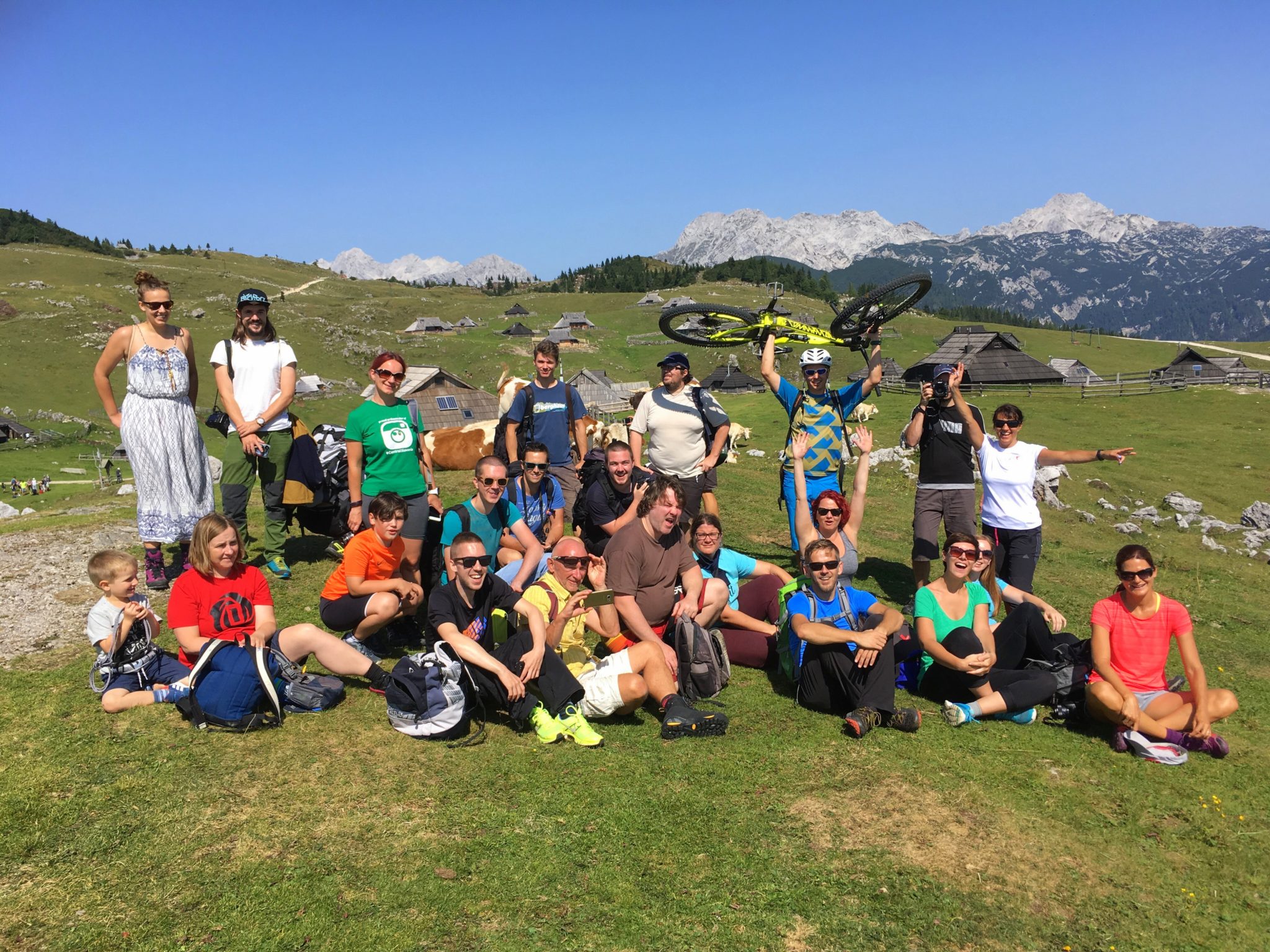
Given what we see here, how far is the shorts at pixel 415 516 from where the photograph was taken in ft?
24.0

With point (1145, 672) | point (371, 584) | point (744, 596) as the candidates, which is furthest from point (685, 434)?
point (1145, 672)

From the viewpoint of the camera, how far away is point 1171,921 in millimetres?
4184

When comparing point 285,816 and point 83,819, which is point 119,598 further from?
point 285,816

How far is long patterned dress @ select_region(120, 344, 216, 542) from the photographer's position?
732 cm

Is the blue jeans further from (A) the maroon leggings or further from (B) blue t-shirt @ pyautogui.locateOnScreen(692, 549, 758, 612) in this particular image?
(A) the maroon leggings

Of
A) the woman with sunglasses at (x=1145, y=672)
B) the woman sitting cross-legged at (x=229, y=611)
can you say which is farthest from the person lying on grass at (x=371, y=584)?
the woman with sunglasses at (x=1145, y=672)

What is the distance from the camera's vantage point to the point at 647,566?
266 inches

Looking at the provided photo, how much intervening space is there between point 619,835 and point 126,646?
4.11 metres

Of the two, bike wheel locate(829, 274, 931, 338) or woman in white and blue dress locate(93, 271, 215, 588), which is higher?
bike wheel locate(829, 274, 931, 338)

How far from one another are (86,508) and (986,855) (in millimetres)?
14536

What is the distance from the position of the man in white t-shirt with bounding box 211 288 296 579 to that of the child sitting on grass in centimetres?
216

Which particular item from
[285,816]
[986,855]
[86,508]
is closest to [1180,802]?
[986,855]

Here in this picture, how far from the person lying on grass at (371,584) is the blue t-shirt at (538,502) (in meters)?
1.53

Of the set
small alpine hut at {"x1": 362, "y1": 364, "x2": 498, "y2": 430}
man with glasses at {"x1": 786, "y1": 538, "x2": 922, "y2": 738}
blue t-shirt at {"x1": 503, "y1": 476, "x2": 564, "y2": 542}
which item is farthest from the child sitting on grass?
small alpine hut at {"x1": 362, "y1": 364, "x2": 498, "y2": 430}
